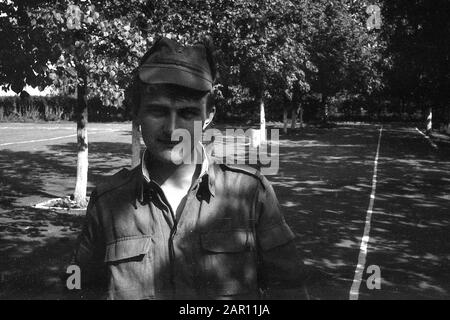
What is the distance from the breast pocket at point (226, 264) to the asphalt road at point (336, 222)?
4067 millimetres

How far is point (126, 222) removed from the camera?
5.94ft

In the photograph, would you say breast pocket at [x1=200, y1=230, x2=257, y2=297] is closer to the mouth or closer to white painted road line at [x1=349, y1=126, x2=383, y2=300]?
the mouth

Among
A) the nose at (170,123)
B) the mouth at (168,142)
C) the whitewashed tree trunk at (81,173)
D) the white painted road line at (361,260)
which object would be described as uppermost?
the nose at (170,123)

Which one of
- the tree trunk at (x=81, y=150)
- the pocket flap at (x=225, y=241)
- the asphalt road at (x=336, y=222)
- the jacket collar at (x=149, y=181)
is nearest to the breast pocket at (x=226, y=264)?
the pocket flap at (x=225, y=241)

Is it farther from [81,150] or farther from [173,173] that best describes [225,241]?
[81,150]

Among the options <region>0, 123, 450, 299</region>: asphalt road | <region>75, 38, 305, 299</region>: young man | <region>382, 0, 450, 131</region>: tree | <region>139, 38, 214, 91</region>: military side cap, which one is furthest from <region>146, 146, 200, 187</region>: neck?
<region>382, 0, 450, 131</region>: tree

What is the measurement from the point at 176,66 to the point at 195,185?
0.44 meters

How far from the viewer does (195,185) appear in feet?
5.95

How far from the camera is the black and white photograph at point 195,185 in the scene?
5.89 feet

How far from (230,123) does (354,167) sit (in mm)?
37221

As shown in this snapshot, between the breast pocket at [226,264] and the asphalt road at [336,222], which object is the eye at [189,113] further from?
the asphalt road at [336,222]

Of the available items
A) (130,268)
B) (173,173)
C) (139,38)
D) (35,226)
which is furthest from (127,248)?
(35,226)

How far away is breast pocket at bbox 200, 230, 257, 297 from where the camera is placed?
1.79 meters

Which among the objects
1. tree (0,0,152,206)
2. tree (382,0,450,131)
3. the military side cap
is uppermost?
tree (382,0,450,131)
